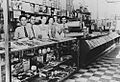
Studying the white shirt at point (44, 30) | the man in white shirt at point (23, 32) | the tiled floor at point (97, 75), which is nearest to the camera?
the tiled floor at point (97, 75)

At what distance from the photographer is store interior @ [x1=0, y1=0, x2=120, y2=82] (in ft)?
7.22

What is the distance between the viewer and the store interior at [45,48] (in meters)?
2.20

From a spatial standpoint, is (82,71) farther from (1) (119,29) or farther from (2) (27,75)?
(1) (119,29)

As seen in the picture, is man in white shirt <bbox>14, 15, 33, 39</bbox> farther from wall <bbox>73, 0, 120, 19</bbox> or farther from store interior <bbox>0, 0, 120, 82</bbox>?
wall <bbox>73, 0, 120, 19</bbox>

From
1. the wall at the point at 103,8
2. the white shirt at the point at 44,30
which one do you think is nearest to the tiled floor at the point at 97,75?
the white shirt at the point at 44,30

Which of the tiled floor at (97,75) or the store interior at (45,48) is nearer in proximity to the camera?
the store interior at (45,48)

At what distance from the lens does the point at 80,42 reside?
4.65m

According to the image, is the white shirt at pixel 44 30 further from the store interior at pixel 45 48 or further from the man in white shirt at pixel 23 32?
the man in white shirt at pixel 23 32

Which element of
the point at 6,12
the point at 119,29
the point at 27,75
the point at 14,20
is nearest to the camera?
the point at 6,12

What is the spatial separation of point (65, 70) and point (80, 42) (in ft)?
3.61

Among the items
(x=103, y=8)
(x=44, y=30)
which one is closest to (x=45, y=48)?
(x=44, y=30)

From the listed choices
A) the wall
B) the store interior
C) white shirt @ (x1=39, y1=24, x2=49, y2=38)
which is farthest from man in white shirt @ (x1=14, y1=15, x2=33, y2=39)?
the wall

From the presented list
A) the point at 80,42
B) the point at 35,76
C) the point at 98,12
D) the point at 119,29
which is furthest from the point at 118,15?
the point at 35,76

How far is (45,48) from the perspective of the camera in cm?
331
